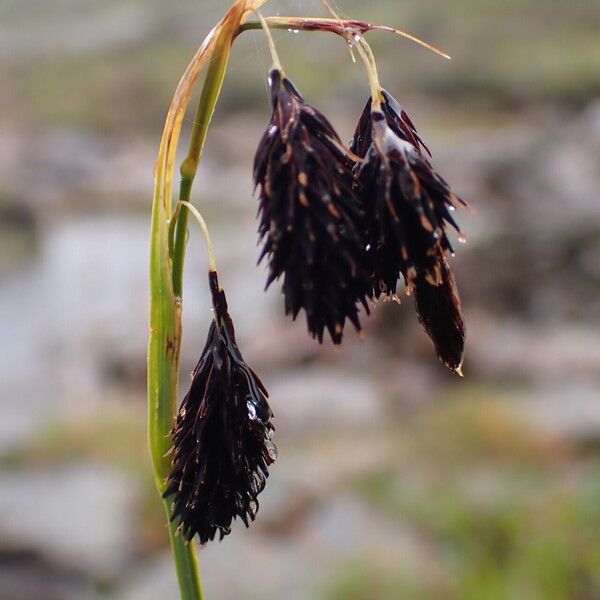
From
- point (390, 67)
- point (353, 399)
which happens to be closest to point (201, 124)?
point (353, 399)

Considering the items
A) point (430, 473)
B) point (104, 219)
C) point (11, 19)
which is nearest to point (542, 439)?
point (430, 473)

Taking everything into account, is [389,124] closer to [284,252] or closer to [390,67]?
[284,252]

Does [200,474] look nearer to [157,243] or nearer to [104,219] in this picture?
[157,243]

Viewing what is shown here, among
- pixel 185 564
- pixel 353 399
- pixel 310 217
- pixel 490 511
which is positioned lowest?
pixel 185 564

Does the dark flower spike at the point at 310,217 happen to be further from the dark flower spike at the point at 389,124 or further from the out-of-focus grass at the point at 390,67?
the out-of-focus grass at the point at 390,67

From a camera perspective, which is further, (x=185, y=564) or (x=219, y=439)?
(x=185, y=564)

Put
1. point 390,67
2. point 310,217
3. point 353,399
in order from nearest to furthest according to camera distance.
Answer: point 310,217 → point 353,399 → point 390,67

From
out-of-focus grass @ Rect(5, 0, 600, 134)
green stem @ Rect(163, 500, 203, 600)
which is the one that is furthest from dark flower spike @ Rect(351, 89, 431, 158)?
out-of-focus grass @ Rect(5, 0, 600, 134)
